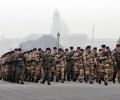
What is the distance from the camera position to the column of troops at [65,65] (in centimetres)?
2609

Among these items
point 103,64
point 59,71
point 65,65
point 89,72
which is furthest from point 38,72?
point 103,64

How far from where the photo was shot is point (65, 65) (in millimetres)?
30984

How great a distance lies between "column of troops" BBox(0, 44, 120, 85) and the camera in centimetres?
2609

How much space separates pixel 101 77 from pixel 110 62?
988 millimetres

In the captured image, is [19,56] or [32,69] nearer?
[19,56]

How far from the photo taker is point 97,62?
2691cm

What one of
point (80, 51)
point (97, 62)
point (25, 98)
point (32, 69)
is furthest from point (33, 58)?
point (25, 98)

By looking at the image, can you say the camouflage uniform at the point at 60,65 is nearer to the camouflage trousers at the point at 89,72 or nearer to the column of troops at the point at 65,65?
the column of troops at the point at 65,65

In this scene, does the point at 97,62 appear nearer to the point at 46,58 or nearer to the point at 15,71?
the point at 46,58

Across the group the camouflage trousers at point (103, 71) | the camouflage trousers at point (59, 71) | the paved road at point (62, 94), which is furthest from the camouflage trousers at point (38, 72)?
the paved road at point (62, 94)

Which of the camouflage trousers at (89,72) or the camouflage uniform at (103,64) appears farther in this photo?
the camouflage trousers at (89,72)

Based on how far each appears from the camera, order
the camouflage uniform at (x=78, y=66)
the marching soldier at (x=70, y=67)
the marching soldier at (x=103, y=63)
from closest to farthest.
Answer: the marching soldier at (x=103, y=63) → the camouflage uniform at (x=78, y=66) → the marching soldier at (x=70, y=67)

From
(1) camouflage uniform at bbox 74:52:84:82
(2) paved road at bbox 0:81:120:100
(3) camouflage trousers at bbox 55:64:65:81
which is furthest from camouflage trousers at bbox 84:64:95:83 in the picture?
(2) paved road at bbox 0:81:120:100

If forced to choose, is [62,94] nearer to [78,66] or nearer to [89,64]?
[89,64]
